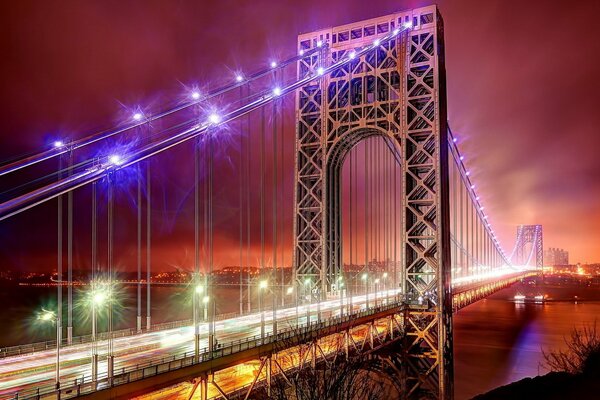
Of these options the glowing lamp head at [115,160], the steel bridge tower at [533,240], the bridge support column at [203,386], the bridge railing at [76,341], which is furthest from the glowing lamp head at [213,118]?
the steel bridge tower at [533,240]

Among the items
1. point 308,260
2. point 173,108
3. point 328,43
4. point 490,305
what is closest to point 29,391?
point 173,108

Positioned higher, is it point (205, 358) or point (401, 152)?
point (401, 152)

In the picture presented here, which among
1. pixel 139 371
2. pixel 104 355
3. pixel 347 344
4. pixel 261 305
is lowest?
pixel 347 344

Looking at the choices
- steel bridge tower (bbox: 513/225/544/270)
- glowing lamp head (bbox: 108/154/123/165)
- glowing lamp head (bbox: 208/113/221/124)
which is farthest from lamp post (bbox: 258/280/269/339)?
steel bridge tower (bbox: 513/225/544/270)

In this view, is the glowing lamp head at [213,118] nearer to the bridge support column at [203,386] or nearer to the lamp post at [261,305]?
the lamp post at [261,305]

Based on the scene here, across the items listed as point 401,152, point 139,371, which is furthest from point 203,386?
point 401,152

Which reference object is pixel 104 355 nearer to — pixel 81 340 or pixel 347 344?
pixel 81 340

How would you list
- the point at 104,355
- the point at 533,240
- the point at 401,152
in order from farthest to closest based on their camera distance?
the point at 533,240 < the point at 401,152 < the point at 104,355

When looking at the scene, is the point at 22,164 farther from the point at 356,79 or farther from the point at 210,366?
the point at 356,79
